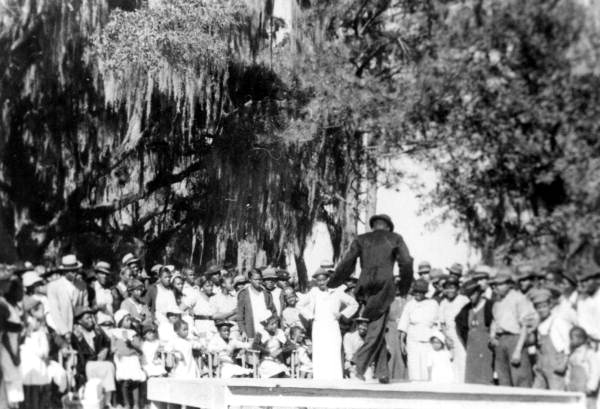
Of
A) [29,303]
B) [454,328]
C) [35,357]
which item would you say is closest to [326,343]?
[454,328]

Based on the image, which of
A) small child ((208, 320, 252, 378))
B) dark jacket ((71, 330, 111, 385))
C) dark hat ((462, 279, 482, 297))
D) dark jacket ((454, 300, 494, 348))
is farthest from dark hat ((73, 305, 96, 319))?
dark hat ((462, 279, 482, 297))

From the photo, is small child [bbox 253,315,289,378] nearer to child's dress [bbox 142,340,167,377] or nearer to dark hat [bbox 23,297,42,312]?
child's dress [bbox 142,340,167,377]

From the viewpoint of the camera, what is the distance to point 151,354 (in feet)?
36.5

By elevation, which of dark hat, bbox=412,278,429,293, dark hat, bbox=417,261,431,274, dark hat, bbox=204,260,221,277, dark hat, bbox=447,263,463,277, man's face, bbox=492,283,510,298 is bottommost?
man's face, bbox=492,283,510,298

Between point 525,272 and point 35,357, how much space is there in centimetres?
520

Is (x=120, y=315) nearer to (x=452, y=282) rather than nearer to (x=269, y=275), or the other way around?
(x=269, y=275)

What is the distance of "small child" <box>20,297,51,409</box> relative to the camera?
9844 mm

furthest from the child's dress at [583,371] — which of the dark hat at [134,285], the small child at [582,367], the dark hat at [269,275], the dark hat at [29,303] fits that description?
the dark hat at [29,303]

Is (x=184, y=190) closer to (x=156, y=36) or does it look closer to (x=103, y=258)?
(x=103, y=258)

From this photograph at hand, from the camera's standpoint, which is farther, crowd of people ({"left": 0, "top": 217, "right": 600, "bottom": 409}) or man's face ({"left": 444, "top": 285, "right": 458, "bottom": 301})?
man's face ({"left": 444, "top": 285, "right": 458, "bottom": 301})

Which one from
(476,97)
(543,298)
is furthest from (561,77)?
(543,298)

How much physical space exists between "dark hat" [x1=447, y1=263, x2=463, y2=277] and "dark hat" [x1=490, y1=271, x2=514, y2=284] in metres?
0.53

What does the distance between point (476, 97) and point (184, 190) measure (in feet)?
20.3

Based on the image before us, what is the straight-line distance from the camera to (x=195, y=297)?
12.7 m
